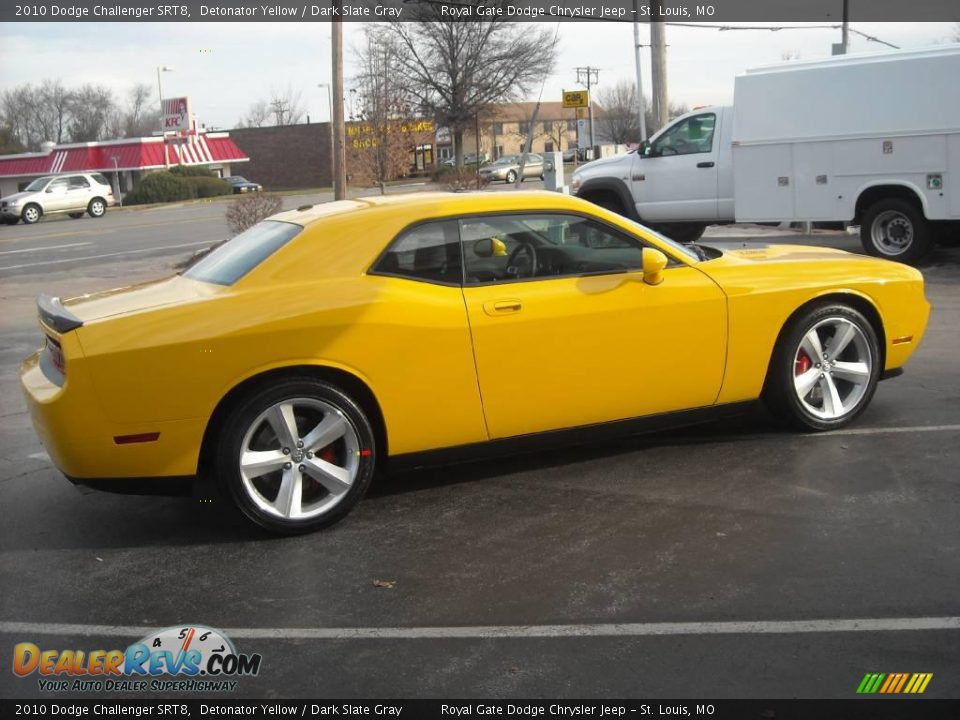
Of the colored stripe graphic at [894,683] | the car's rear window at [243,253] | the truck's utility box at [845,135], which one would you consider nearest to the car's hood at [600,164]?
the truck's utility box at [845,135]

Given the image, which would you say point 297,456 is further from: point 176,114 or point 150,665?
point 176,114

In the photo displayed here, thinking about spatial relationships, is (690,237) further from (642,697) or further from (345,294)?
(642,697)

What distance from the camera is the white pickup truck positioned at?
12.3 meters

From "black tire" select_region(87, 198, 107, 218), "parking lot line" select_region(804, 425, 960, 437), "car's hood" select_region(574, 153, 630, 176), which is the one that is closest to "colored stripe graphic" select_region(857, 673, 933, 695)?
"parking lot line" select_region(804, 425, 960, 437)

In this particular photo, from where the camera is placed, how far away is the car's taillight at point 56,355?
15.7ft

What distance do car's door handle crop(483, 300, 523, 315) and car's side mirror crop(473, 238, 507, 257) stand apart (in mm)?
291

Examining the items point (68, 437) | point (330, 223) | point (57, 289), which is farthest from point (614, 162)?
point (68, 437)

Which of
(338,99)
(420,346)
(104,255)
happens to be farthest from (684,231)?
(104,255)

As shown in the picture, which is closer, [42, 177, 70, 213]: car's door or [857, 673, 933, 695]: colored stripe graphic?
[857, 673, 933, 695]: colored stripe graphic

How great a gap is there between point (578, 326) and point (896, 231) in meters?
9.06

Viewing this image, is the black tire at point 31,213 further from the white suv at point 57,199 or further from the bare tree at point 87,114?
the bare tree at point 87,114

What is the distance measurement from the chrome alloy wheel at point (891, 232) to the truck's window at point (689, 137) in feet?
9.86

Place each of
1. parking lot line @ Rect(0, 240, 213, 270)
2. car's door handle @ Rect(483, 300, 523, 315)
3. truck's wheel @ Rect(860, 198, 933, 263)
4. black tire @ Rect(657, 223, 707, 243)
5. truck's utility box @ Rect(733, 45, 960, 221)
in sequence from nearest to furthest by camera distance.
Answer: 1. car's door handle @ Rect(483, 300, 523, 315)
2. truck's utility box @ Rect(733, 45, 960, 221)
3. truck's wheel @ Rect(860, 198, 933, 263)
4. black tire @ Rect(657, 223, 707, 243)
5. parking lot line @ Rect(0, 240, 213, 270)

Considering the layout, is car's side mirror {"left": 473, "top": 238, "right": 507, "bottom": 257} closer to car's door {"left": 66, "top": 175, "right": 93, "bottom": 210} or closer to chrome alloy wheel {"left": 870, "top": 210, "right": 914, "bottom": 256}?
chrome alloy wheel {"left": 870, "top": 210, "right": 914, "bottom": 256}
